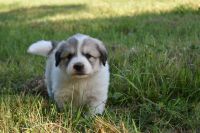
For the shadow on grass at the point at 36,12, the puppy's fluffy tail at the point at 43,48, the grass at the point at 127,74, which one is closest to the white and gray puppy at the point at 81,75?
the grass at the point at 127,74

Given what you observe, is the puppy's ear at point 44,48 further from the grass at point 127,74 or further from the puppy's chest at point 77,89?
the puppy's chest at point 77,89

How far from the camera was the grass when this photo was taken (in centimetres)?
470

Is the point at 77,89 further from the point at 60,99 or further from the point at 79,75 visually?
the point at 79,75

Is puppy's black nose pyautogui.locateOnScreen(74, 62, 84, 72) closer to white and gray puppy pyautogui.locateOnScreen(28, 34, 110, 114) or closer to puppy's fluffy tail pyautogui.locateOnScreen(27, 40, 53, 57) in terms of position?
white and gray puppy pyautogui.locateOnScreen(28, 34, 110, 114)

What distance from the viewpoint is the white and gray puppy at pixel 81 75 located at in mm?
5148

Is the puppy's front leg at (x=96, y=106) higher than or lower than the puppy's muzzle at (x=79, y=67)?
lower

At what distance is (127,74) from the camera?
19.0 feet


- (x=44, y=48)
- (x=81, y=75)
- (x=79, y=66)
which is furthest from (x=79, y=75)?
(x=44, y=48)

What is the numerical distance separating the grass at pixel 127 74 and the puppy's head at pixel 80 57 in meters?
0.37

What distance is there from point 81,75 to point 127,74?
851 millimetres

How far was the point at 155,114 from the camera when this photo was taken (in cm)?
498

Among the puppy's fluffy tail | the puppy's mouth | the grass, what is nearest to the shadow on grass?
the grass

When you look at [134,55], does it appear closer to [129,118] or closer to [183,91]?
[183,91]

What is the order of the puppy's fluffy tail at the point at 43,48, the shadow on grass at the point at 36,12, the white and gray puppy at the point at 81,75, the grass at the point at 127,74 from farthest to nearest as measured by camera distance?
the shadow on grass at the point at 36,12 → the puppy's fluffy tail at the point at 43,48 → the white and gray puppy at the point at 81,75 → the grass at the point at 127,74
